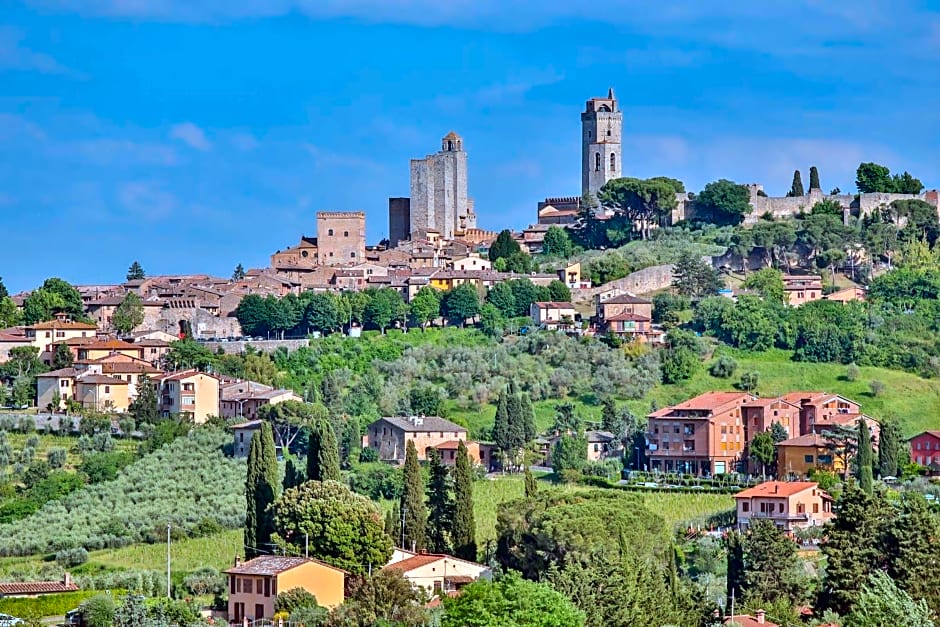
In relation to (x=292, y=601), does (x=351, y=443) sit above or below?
above

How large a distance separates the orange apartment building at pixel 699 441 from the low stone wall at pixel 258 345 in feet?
50.4

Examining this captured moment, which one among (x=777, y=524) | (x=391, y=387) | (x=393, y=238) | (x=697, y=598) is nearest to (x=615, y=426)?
(x=391, y=387)

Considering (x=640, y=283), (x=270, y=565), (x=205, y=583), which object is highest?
(x=640, y=283)

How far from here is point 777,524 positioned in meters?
56.3

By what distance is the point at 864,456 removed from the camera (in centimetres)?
5931

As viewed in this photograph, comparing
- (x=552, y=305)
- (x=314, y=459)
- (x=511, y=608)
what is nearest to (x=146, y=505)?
(x=314, y=459)

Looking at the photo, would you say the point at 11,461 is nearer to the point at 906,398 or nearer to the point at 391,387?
the point at 391,387

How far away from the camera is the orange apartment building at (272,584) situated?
1718 inches

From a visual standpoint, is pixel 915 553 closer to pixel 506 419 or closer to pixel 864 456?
pixel 864 456

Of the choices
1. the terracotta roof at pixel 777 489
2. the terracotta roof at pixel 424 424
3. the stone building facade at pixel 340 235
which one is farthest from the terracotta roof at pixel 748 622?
the stone building facade at pixel 340 235

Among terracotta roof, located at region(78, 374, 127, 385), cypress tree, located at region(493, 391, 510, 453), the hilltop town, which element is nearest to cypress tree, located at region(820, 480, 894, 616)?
the hilltop town

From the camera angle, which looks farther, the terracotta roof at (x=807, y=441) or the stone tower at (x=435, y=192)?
the stone tower at (x=435, y=192)

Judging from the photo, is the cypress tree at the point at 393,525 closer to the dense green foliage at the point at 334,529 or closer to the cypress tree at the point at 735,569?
the dense green foliage at the point at 334,529

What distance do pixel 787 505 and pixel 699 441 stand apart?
8930mm
